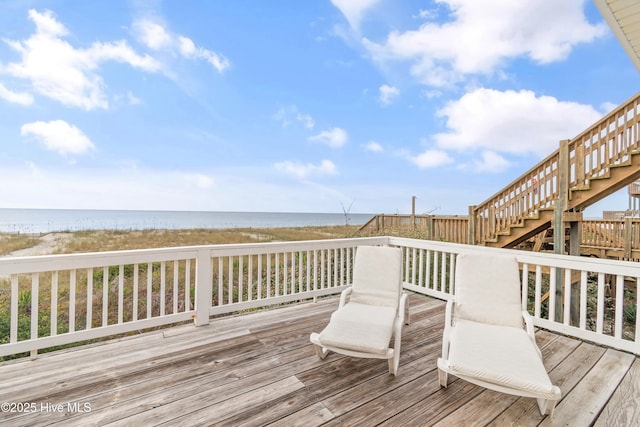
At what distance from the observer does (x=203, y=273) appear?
3.27 meters

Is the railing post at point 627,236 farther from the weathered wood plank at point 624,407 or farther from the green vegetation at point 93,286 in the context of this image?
the green vegetation at point 93,286

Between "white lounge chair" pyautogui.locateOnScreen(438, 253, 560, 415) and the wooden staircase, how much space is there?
4040mm

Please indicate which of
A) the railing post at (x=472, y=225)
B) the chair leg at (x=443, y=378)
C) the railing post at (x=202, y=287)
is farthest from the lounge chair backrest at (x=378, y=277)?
the railing post at (x=472, y=225)

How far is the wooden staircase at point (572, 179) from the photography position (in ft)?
15.6

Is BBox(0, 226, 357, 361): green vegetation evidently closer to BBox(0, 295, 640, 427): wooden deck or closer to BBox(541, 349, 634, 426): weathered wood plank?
BBox(0, 295, 640, 427): wooden deck

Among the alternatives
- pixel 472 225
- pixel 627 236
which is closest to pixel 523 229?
pixel 472 225

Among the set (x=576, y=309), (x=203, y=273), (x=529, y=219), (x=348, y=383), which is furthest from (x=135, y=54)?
(x=576, y=309)

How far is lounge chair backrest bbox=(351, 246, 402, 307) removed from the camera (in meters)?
2.99

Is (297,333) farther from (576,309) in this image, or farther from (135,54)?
(135,54)

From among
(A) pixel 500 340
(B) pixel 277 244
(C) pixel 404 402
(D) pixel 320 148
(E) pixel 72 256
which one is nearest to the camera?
(C) pixel 404 402

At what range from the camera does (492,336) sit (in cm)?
218

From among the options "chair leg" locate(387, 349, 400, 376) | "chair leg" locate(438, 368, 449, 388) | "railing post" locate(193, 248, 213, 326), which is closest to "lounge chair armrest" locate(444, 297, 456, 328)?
"chair leg" locate(438, 368, 449, 388)

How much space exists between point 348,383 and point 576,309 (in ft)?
20.2

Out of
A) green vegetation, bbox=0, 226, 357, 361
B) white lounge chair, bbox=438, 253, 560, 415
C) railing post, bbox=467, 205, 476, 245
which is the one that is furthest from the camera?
railing post, bbox=467, 205, 476, 245
